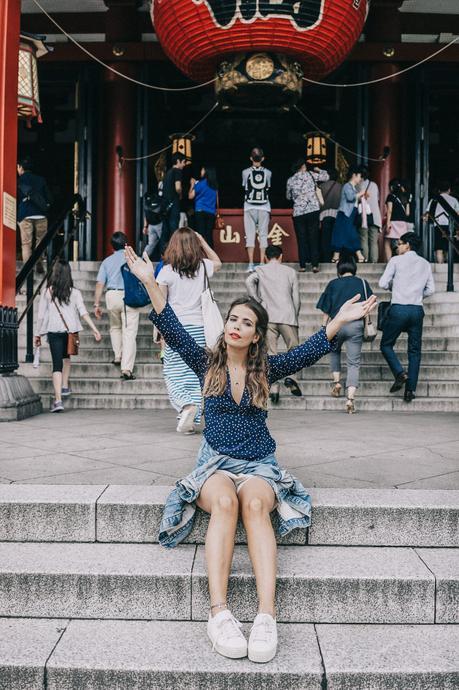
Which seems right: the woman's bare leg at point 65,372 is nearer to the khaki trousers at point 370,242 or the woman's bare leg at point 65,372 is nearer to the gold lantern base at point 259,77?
the gold lantern base at point 259,77

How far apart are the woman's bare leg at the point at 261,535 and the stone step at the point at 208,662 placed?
0.22 meters

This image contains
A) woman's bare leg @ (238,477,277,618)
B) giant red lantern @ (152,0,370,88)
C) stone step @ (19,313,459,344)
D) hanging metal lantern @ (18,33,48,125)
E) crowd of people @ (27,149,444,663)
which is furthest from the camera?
stone step @ (19,313,459,344)

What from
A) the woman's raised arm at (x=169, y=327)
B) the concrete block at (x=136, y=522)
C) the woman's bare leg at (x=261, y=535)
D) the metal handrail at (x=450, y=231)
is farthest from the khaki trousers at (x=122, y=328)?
the woman's bare leg at (x=261, y=535)

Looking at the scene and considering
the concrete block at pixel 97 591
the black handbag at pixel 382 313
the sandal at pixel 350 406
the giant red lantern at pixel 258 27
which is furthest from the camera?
the black handbag at pixel 382 313

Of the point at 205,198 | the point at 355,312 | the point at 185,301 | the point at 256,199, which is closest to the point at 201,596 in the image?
the point at 355,312

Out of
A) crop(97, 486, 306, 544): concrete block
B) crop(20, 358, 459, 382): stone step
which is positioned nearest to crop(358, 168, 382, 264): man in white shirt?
crop(20, 358, 459, 382): stone step

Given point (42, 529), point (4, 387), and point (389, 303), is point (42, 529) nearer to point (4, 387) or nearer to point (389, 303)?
point (4, 387)

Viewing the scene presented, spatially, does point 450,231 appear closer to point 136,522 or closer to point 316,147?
point 316,147

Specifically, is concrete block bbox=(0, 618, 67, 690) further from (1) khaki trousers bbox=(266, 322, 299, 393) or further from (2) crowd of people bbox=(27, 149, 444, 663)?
(1) khaki trousers bbox=(266, 322, 299, 393)

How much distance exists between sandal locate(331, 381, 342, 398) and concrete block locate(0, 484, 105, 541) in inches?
160

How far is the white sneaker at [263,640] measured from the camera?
2.55 metres

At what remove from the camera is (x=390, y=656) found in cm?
266

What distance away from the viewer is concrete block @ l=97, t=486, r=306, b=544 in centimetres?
329

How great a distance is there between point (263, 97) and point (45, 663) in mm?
6899
